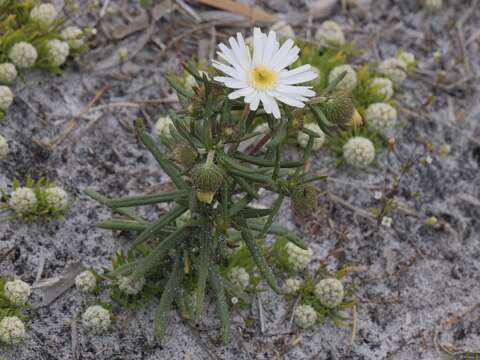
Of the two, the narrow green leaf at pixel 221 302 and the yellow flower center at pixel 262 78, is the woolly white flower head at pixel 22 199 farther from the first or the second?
the yellow flower center at pixel 262 78

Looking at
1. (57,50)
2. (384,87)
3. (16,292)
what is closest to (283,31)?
(384,87)

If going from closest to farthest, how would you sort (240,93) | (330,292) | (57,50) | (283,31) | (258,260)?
(240,93)
(258,260)
(330,292)
(57,50)
(283,31)

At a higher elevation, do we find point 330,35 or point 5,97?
point 330,35

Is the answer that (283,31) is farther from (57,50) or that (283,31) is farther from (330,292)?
(330,292)

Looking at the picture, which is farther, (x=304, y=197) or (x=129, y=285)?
(x=129, y=285)

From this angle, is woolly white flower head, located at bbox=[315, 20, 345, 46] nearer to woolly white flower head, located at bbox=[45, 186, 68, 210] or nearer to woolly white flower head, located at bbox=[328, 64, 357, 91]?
woolly white flower head, located at bbox=[328, 64, 357, 91]

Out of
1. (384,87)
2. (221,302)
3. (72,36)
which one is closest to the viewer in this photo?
(221,302)
